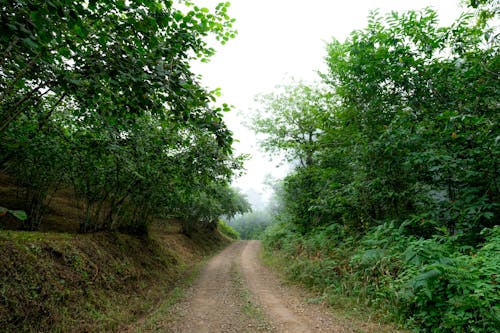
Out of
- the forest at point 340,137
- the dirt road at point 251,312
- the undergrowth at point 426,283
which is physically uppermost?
the forest at point 340,137

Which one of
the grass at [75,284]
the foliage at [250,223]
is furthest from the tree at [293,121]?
the foliage at [250,223]

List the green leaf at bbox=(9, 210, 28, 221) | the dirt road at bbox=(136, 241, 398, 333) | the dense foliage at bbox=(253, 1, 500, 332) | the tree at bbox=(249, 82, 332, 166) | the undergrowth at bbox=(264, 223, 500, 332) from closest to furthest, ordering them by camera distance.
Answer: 1. the green leaf at bbox=(9, 210, 28, 221)
2. the undergrowth at bbox=(264, 223, 500, 332)
3. the dense foliage at bbox=(253, 1, 500, 332)
4. the dirt road at bbox=(136, 241, 398, 333)
5. the tree at bbox=(249, 82, 332, 166)

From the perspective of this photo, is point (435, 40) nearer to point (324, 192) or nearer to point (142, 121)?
point (324, 192)

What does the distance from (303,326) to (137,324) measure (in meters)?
3.90

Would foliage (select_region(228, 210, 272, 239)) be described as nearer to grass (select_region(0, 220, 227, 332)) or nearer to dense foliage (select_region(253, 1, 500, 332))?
dense foliage (select_region(253, 1, 500, 332))

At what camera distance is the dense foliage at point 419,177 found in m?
4.56

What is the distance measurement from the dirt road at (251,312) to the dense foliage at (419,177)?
42.1 inches

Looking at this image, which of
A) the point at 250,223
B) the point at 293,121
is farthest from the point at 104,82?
the point at 250,223

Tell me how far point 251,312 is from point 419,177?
6056mm

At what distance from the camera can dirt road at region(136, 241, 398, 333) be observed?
17.5 ft

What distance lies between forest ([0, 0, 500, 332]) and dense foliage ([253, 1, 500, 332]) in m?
0.04

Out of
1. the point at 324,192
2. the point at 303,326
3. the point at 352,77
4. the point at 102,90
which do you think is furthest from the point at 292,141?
the point at 102,90

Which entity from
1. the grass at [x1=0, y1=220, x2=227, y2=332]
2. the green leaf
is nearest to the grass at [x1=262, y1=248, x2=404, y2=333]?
the grass at [x1=0, y1=220, x2=227, y2=332]

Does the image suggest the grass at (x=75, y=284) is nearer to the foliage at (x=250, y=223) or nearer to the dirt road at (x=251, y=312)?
the dirt road at (x=251, y=312)
